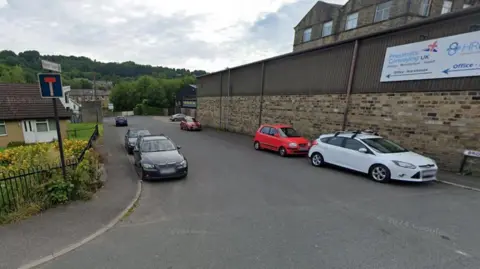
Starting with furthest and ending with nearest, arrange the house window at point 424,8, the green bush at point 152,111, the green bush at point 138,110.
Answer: the green bush at point 138,110 < the green bush at point 152,111 < the house window at point 424,8

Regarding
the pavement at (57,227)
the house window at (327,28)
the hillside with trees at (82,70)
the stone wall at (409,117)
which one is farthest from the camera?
the hillside with trees at (82,70)

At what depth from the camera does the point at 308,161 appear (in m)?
10.6

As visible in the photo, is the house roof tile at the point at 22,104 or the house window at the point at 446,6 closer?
the house roof tile at the point at 22,104

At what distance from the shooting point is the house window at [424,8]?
19.1 meters

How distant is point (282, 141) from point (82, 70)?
106233 mm

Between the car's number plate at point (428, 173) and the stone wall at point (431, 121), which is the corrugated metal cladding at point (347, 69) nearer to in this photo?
the stone wall at point (431, 121)

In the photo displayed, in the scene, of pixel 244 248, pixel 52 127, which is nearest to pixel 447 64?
pixel 244 248

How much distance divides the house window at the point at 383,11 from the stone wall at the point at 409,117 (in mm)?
12755

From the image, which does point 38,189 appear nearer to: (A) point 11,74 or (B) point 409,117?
(B) point 409,117

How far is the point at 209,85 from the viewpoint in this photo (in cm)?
2941

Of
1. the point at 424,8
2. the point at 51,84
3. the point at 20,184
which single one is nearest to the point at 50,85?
the point at 51,84

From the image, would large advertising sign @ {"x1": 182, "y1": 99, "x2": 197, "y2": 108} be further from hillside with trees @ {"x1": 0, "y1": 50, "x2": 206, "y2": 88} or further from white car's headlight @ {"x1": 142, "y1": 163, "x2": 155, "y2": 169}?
white car's headlight @ {"x1": 142, "y1": 163, "x2": 155, "y2": 169}

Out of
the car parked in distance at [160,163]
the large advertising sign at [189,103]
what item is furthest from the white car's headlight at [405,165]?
the large advertising sign at [189,103]

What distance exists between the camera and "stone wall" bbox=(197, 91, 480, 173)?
8.17 m
